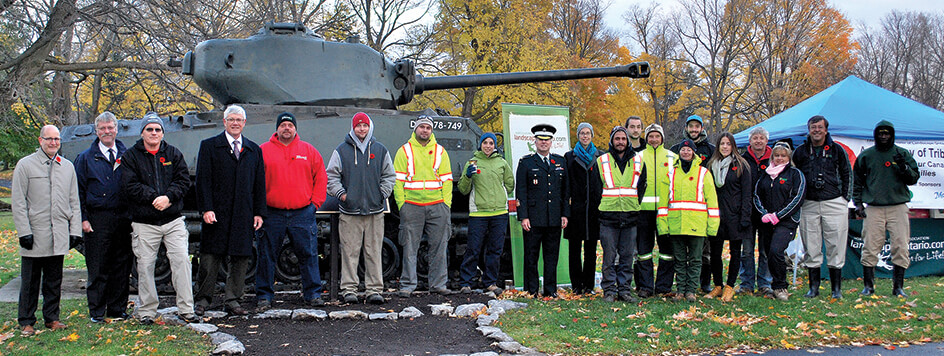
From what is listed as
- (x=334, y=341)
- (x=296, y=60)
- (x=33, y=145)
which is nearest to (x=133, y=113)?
(x=33, y=145)

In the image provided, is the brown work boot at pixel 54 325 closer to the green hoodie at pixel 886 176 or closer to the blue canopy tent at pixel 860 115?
the green hoodie at pixel 886 176

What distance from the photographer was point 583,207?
7.54 metres

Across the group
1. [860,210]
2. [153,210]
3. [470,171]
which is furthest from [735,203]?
[153,210]

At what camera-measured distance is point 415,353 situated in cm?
511

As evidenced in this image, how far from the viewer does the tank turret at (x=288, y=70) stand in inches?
328

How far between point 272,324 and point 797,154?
5382mm

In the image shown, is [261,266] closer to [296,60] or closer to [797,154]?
[296,60]

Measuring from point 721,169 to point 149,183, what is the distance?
17.2 feet

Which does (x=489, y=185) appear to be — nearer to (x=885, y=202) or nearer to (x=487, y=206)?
(x=487, y=206)

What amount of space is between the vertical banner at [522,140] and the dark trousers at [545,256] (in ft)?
2.04

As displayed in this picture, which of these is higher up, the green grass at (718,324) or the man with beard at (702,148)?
the man with beard at (702,148)

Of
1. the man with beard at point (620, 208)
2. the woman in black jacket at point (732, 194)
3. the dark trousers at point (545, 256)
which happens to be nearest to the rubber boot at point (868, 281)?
the woman in black jacket at point (732, 194)

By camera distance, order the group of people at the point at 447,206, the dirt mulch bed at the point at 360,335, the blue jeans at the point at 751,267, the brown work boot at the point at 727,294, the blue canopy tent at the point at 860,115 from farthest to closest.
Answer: the blue canopy tent at the point at 860,115
the blue jeans at the point at 751,267
the brown work boot at the point at 727,294
the group of people at the point at 447,206
the dirt mulch bed at the point at 360,335

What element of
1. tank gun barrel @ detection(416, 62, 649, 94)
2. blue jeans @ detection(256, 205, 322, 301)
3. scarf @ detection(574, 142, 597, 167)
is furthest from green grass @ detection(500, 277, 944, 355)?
tank gun barrel @ detection(416, 62, 649, 94)
